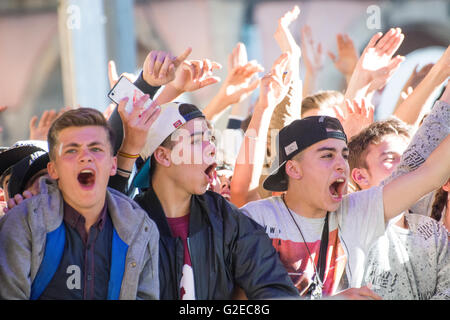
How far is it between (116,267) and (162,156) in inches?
20.3

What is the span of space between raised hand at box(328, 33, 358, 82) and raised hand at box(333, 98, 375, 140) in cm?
87

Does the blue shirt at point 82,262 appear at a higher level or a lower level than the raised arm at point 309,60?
lower

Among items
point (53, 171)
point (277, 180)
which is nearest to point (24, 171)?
point (53, 171)

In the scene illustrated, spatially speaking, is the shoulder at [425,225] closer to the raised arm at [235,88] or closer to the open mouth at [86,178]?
→ the raised arm at [235,88]

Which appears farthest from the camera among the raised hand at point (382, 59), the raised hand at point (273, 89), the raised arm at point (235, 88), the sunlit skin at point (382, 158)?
the raised hand at point (382, 59)

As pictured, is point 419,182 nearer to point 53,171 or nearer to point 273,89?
point 273,89

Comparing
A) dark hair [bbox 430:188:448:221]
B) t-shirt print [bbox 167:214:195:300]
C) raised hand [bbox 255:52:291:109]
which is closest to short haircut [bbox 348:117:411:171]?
dark hair [bbox 430:188:448:221]

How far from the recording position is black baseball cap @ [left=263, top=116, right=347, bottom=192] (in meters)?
2.64

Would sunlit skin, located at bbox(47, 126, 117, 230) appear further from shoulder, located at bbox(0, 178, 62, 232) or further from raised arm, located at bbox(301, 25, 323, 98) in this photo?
raised arm, located at bbox(301, 25, 323, 98)

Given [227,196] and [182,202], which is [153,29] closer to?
[227,196]

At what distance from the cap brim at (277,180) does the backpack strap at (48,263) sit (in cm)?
91

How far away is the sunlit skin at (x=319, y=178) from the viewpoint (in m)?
2.61

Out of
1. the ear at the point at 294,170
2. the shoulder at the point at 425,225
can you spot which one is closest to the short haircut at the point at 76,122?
the ear at the point at 294,170

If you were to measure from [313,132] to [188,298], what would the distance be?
0.76 m
